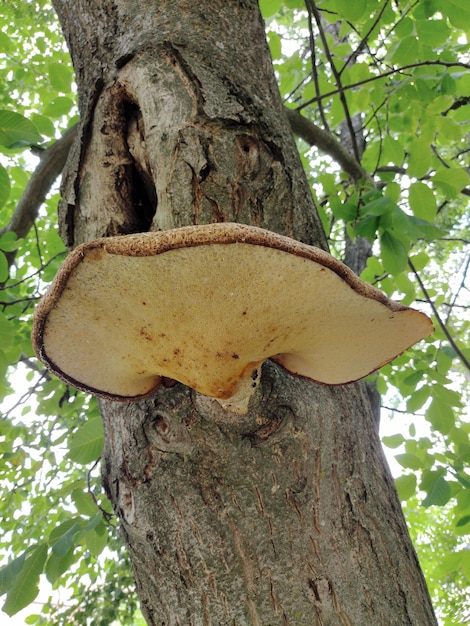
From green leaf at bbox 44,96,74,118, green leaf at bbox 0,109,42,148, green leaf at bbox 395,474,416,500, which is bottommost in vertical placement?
green leaf at bbox 395,474,416,500

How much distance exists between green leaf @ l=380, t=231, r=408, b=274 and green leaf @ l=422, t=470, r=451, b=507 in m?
1.06

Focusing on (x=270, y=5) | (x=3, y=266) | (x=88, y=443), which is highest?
(x=270, y=5)

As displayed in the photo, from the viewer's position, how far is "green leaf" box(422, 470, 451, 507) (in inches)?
88.3

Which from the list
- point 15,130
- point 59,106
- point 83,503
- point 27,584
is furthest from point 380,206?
point 27,584

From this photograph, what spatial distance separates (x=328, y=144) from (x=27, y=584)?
2.87m

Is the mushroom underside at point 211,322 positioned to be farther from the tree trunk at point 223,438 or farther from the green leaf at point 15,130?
the green leaf at point 15,130

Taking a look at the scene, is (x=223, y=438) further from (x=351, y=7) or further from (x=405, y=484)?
(x=351, y=7)

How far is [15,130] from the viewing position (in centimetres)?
194

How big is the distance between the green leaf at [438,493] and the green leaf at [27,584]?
1.71 meters

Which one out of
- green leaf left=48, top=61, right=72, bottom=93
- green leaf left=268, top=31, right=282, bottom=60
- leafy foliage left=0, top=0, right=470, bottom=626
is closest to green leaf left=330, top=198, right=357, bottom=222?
leafy foliage left=0, top=0, right=470, bottom=626

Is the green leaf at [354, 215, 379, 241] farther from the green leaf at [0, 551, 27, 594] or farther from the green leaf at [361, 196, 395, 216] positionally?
the green leaf at [0, 551, 27, 594]

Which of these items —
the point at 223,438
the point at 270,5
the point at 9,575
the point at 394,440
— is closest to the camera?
the point at 223,438

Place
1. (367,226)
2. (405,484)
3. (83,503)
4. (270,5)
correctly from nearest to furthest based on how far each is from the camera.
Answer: (367,226), (83,503), (405,484), (270,5)

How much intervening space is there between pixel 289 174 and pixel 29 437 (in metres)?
3.95
